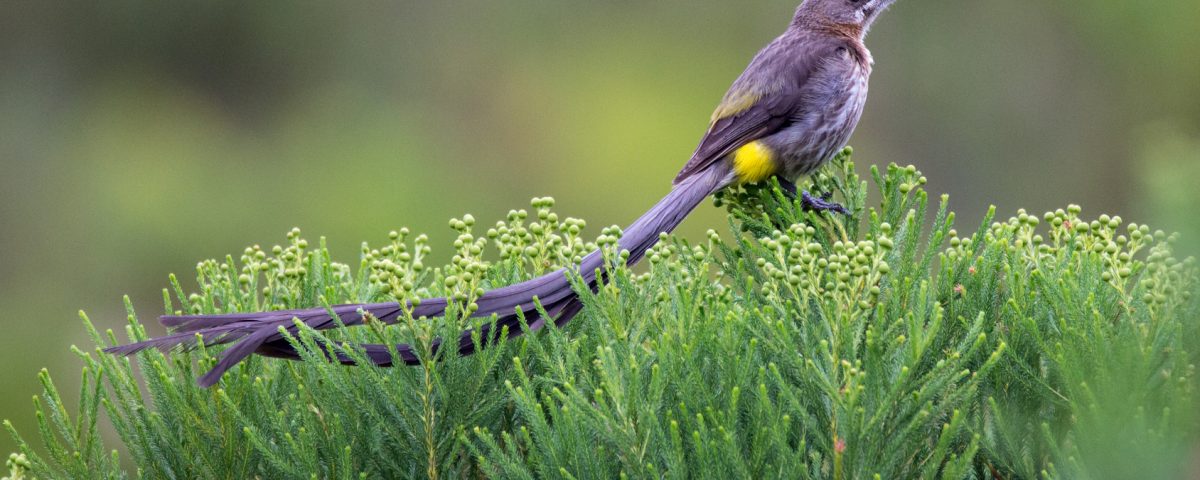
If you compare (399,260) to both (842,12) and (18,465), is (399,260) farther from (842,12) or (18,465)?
(842,12)

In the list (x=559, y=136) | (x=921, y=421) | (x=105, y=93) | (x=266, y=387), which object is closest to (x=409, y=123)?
(x=559, y=136)

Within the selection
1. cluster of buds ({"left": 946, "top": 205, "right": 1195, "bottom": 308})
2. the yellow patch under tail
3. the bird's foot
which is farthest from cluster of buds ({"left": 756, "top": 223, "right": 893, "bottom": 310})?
the yellow patch under tail

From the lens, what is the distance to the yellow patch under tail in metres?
3.15

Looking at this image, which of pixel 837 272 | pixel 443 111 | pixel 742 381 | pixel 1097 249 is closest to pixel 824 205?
pixel 1097 249

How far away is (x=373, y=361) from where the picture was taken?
176cm

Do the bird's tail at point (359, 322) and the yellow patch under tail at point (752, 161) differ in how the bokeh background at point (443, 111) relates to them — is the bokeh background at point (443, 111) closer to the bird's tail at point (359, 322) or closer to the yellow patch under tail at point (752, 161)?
the yellow patch under tail at point (752, 161)

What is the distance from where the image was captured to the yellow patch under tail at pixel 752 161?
315 cm

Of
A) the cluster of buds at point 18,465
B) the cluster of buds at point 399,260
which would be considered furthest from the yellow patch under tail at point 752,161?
the cluster of buds at point 18,465

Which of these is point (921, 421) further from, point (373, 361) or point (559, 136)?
point (559, 136)

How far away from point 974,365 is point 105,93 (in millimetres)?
8649

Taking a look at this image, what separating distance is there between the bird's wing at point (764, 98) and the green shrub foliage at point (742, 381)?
1.08 m

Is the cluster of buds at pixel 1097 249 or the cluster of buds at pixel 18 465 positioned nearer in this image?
the cluster of buds at pixel 1097 249

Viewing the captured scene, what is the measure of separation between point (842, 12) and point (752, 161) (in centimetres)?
89

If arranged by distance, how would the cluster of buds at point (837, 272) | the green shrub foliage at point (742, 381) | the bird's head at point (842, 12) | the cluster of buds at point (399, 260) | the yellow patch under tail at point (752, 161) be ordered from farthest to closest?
the bird's head at point (842, 12) < the yellow patch under tail at point (752, 161) < the cluster of buds at point (399, 260) < the cluster of buds at point (837, 272) < the green shrub foliage at point (742, 381)
